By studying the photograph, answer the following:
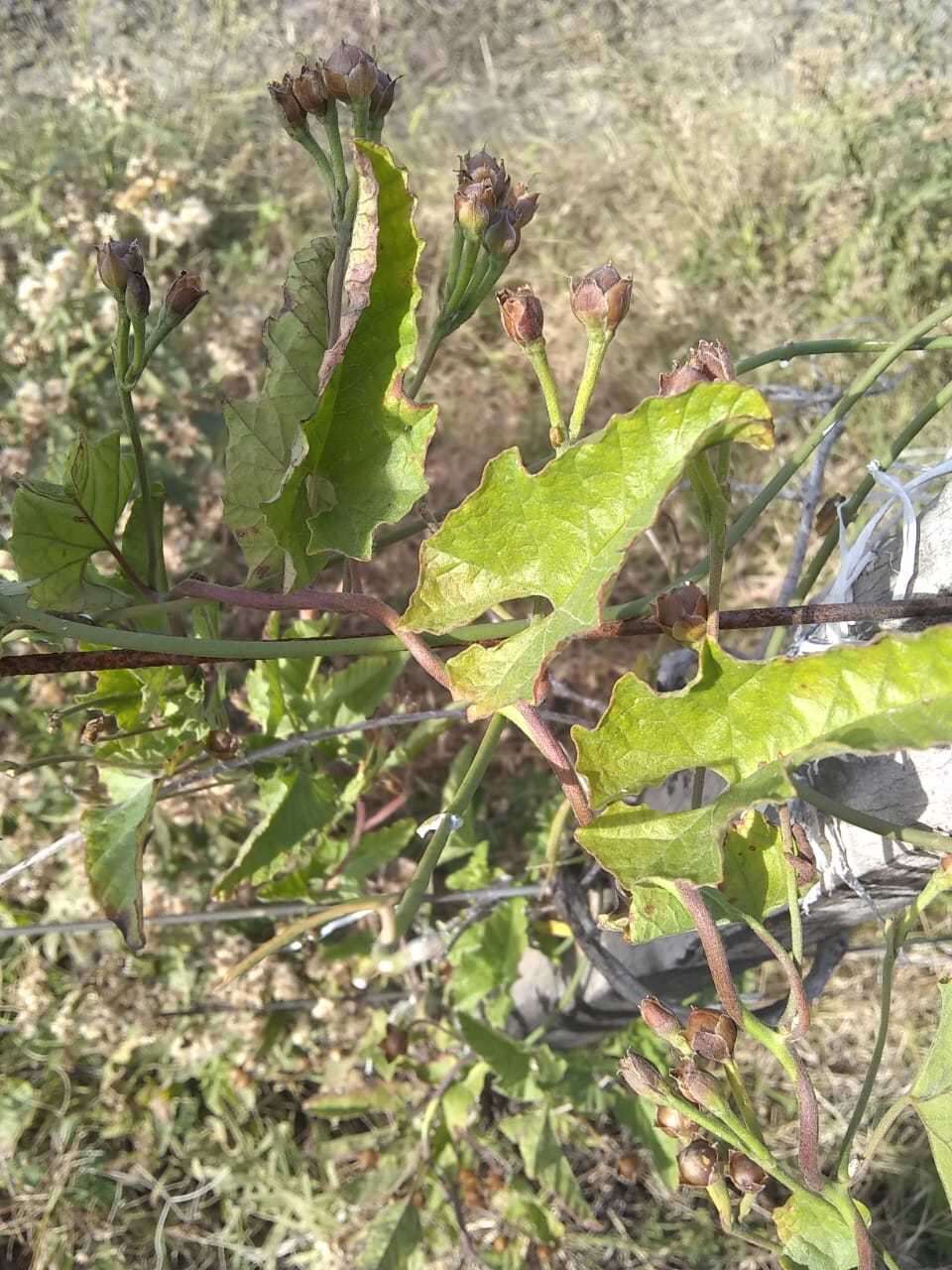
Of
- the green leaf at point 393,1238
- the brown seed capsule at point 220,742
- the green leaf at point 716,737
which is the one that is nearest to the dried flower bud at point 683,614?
the green leaf at point 716,737

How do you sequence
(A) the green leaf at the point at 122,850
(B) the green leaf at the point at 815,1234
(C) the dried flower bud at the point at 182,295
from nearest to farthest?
(B) the green leaf at the point at 815,1234
(C) the dried flower bud at the point at 182,295
(A) the green leaf at the point at 122,850

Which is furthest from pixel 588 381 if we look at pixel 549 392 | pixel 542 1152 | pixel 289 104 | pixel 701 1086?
pixel 542 1152

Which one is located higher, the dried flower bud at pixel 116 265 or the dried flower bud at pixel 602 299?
the dried flower bud at pixel 602 299

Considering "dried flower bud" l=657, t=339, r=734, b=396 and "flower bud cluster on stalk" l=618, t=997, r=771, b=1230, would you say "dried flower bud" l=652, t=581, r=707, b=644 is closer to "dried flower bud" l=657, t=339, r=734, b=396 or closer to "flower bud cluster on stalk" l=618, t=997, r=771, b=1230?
"dried flower bud" l=657, t=339, r=734, b=396

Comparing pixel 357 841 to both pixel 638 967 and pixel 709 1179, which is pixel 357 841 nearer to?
pixel 638 967

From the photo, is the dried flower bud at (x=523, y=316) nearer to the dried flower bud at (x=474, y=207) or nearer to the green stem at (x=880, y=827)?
the dried flower bud at (x=474, y=207)

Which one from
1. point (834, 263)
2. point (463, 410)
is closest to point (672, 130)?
point (834, 263)
